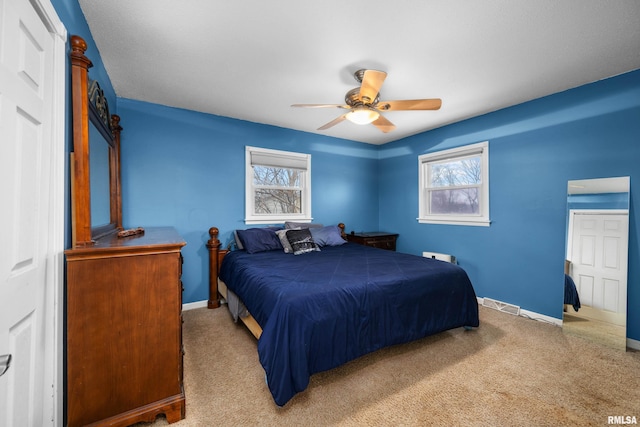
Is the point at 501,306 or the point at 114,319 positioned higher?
the point at 114,319

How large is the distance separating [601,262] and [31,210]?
4.15m

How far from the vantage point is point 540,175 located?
2916 millimetres

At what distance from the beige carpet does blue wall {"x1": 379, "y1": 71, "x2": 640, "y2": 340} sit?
2.20 feet

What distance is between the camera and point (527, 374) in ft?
6.28

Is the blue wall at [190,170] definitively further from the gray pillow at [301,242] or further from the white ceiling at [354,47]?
the gray pillow at [301,242]

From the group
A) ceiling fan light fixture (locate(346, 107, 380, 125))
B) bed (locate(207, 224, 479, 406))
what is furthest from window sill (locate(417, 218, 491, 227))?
ceiling fan light fixture (locate(346, 107, 380, 125))

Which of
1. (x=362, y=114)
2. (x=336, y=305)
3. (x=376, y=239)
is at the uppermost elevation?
(x=362, y=114)

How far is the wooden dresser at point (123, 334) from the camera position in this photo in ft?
4.23

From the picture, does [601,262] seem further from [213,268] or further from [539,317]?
[213,268]

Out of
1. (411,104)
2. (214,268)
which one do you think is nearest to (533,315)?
(411,104)

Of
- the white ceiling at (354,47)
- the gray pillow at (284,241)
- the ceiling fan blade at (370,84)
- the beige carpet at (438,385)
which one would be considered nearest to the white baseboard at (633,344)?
the beige carpet at (438,385)

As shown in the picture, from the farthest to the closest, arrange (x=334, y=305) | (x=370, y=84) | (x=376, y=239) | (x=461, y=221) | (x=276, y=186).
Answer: (x=376, y=239) < (x=276, y=186) < (x=461, y=221) < (x=370, y=84) < (x=334, y=305)

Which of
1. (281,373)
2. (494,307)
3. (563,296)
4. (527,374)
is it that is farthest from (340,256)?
(563,296)

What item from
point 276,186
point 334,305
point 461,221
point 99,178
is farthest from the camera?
point 276,186
